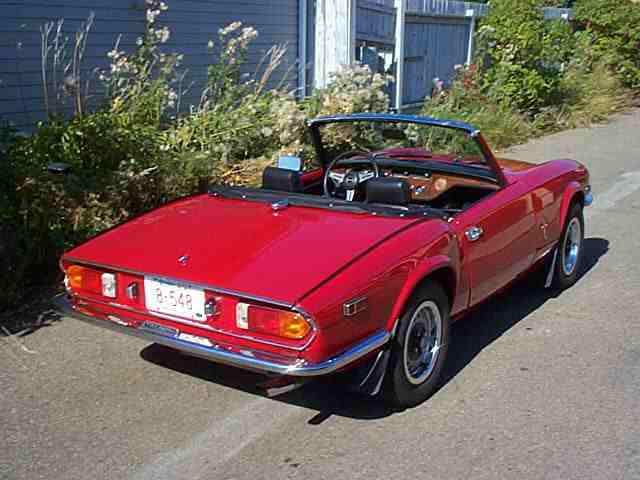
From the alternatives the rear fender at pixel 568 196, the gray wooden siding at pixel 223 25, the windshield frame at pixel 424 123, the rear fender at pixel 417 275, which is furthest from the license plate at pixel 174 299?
the gray wooden siding at pixel 223 25

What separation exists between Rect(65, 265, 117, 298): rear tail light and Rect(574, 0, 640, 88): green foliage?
15192 mm

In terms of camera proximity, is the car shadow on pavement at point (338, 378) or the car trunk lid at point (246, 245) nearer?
the car trunk lid at point (246, 245)

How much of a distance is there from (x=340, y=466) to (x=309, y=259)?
93 cm

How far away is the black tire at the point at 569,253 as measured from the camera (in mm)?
5852

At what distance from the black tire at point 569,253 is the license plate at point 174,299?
299cm

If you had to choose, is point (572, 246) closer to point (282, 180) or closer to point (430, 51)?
point (282, 180)

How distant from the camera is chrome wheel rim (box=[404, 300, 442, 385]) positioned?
4156 millimetres

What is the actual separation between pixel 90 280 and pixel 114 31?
521cm

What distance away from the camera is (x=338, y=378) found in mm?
4008

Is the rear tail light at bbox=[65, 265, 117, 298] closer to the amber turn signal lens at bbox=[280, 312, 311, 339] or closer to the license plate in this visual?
the license plate

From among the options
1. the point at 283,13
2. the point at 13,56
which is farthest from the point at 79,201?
the point at 283,13

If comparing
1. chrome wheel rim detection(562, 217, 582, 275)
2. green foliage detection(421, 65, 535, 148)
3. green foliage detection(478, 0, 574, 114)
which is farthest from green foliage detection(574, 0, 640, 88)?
chrome wheel rim detection(562, 217, 582, 275)

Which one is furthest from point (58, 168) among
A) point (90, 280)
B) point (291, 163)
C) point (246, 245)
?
point (246, 245)

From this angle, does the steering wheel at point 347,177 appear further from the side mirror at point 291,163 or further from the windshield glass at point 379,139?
the windshield glass at point 379,139
